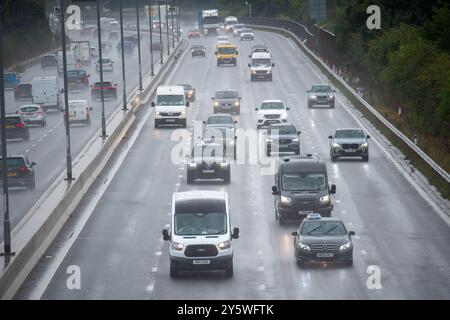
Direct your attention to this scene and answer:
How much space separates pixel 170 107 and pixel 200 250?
42168 millimetres

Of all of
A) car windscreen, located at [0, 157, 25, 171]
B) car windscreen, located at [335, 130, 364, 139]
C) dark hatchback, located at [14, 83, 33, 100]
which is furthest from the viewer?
dark hatchback, located at [14, 83, 33, 100]

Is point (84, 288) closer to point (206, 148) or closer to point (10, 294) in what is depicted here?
point (10, 294)

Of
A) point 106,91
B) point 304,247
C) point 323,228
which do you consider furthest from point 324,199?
point 106,91

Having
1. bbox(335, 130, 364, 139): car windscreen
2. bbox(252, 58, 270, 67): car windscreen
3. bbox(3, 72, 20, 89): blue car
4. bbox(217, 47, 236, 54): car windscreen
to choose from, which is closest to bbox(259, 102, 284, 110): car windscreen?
bbox(335, 130, 364, 139): car windscreen

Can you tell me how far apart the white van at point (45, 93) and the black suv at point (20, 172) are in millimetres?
40611

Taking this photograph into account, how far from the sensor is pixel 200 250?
3475 centimetres

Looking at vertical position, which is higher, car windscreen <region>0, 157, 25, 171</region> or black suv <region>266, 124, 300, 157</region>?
car windscreen <region>0, 157, 25, 171</region>

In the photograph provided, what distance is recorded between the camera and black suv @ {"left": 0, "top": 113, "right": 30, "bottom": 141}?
73000 millimetres

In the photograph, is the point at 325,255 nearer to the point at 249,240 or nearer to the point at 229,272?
the point at 229,272

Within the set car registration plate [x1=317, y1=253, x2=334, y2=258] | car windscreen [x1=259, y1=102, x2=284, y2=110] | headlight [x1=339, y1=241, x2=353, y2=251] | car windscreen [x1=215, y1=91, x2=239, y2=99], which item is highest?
car windscreen [x1=215, y1=91, x2=239, y2=99]

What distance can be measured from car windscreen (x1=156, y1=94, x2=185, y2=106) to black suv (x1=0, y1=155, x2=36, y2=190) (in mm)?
25066

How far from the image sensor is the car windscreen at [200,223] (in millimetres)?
35431

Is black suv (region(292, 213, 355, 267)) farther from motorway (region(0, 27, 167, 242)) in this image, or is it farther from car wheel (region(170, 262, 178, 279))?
motorway (region(0, 27, 167, 242))

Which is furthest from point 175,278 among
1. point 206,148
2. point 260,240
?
point 206,148
